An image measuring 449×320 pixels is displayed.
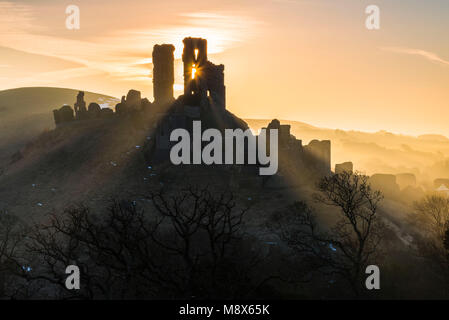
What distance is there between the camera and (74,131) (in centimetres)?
5734

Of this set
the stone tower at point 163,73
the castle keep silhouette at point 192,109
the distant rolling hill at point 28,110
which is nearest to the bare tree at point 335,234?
the castle keep silhouette at point 192,109

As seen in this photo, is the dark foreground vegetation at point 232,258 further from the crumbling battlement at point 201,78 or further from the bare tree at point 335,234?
the crumbling battlement at point 201,78

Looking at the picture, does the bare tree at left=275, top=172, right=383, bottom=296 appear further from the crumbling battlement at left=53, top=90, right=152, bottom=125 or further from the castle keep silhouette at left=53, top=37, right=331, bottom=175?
the crumbling battlement at left=53, top=90, right=152, bottom=125

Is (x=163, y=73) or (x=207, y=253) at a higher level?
(x=163, y=73)

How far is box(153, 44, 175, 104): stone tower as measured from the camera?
60719mm

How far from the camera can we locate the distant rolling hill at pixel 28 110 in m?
79.1

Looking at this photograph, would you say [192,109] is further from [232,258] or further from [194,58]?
[232,258]

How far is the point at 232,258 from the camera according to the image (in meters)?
31.4

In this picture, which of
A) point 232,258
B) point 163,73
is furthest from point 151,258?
point 163,73

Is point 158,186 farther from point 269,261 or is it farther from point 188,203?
point 269,261

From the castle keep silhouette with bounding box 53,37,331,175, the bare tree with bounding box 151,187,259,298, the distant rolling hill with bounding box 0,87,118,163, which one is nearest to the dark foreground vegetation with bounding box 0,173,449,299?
the bare tree with bounding box 151,187,259,298

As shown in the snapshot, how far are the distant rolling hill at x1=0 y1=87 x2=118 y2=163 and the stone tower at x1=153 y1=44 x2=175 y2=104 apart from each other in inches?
923

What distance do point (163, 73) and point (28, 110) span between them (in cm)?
6450
